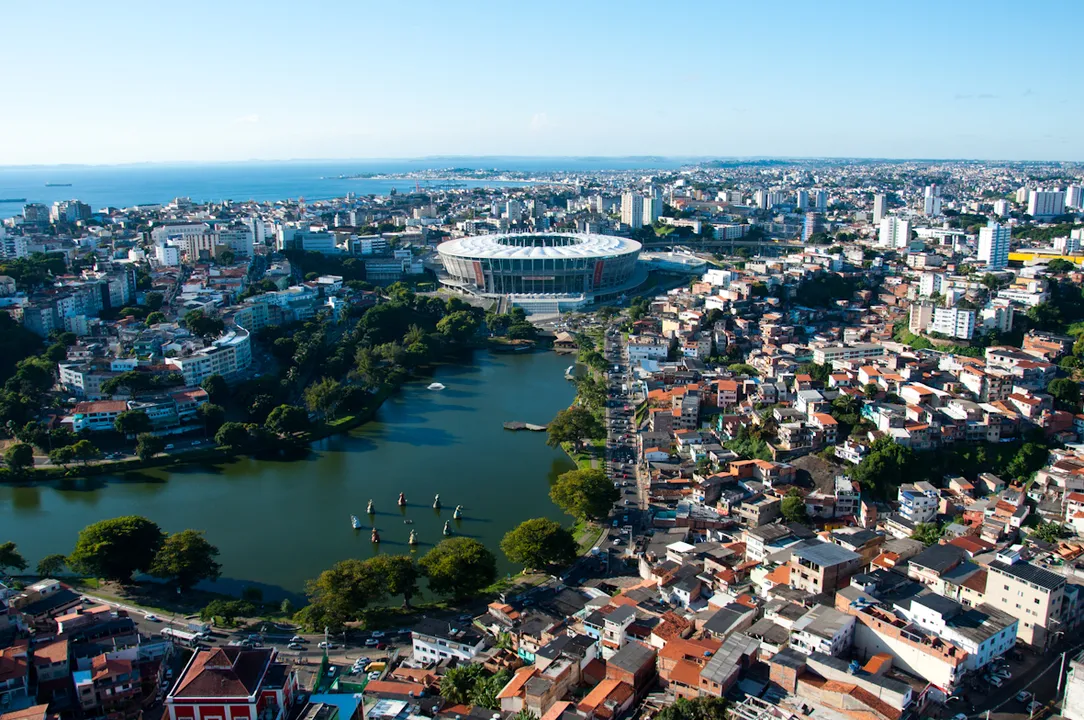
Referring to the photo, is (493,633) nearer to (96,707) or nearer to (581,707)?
(581,707)

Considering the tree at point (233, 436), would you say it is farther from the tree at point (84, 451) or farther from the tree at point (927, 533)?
the tree at point (927, 533)

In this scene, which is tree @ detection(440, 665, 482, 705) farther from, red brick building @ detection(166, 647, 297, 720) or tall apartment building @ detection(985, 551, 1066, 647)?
tall apartment building @ detection(985, 551, 1066, 647)

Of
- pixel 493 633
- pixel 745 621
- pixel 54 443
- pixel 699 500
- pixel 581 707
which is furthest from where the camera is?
pixel 54 443

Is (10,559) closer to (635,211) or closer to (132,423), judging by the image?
(132,423)

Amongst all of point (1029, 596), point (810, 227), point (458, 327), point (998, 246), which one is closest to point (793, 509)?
point (1029, 596)

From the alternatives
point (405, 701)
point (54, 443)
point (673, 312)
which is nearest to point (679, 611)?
point (405, 701)

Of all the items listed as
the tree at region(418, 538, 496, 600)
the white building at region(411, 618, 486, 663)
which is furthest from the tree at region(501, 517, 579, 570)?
the white building at region(411, 618, 486, 663)
